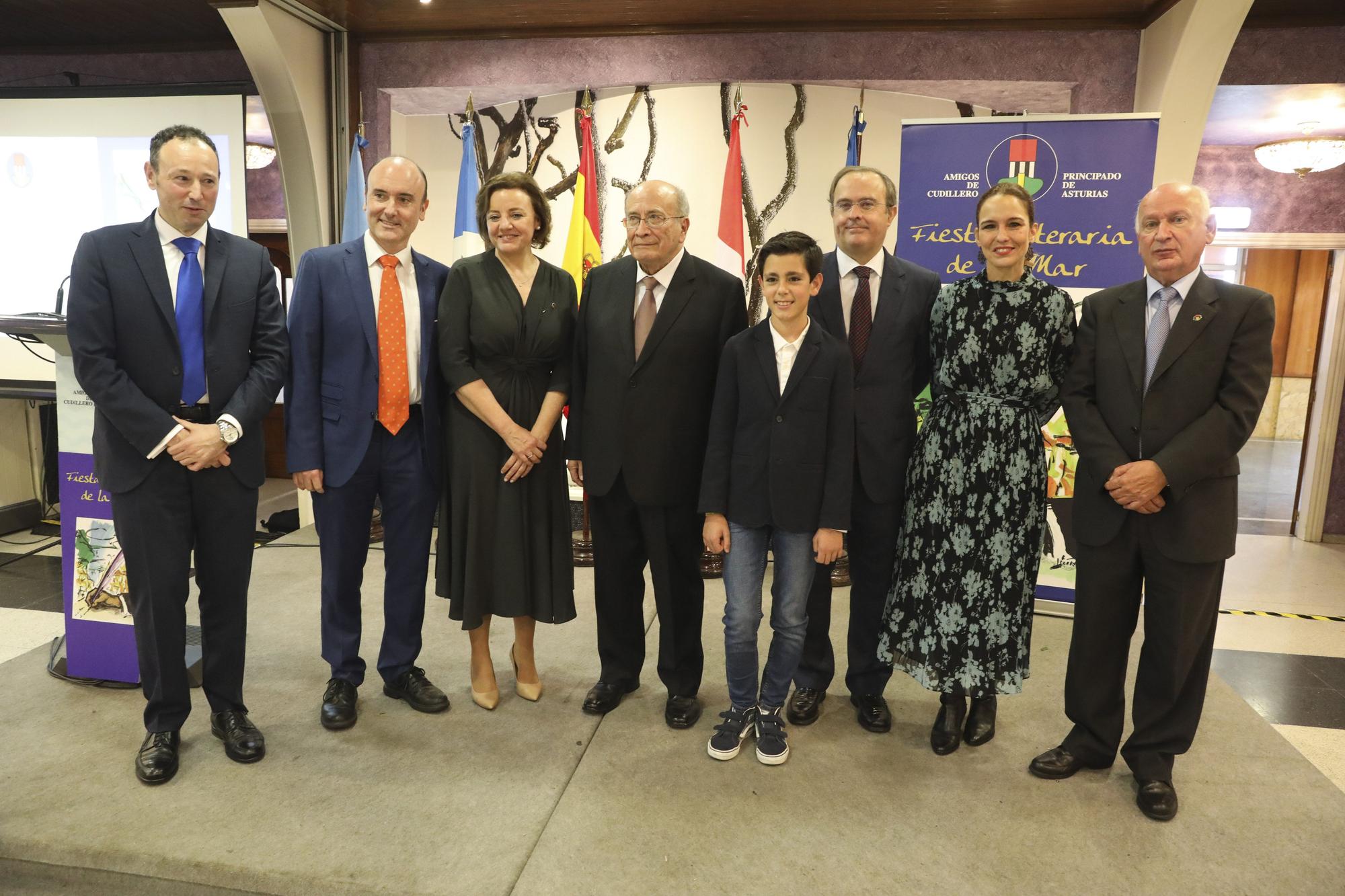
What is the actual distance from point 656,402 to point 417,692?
4.06ft

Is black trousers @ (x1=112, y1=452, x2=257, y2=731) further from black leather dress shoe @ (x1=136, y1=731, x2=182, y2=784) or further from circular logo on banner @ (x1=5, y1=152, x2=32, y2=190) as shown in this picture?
circular logo on banner @ (x1=5, y1=152, x2=32, y2=190)

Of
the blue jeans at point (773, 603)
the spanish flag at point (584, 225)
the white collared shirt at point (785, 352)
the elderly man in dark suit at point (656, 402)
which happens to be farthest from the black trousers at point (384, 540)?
the spanish flag at point (584, 225)

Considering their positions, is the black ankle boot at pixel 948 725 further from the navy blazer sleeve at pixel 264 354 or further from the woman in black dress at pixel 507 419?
the navy blazer sleeve at pixel 264 354

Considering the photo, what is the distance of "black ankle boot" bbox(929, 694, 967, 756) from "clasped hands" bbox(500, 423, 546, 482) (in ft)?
4.70

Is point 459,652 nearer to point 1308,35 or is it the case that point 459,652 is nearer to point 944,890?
point 944,890

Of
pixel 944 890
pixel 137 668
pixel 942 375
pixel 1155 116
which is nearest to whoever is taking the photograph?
pixel 944 890

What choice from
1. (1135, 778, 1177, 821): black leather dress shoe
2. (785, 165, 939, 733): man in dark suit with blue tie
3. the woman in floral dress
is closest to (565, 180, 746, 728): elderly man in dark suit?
(785, 165, 939, 733): man in dark suit with blue tie

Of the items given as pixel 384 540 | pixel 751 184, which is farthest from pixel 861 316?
pixel 751 184

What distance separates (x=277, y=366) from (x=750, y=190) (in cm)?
337

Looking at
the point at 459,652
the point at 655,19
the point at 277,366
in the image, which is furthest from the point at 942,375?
the point at 655,19

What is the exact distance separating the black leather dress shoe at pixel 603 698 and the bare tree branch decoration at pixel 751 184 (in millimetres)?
2776

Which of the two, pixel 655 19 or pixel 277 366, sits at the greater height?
pixel 655 19

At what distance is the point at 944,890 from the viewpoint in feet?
6.30

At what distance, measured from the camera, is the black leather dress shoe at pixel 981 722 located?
2.59 meters
